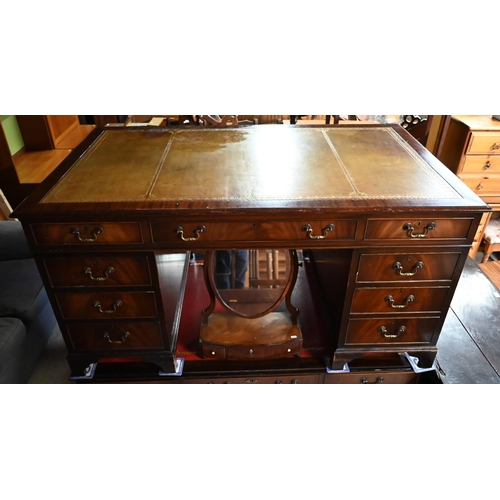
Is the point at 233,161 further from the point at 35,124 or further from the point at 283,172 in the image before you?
the point at 35,124

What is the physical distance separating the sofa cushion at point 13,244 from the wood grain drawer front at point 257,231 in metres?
1.06

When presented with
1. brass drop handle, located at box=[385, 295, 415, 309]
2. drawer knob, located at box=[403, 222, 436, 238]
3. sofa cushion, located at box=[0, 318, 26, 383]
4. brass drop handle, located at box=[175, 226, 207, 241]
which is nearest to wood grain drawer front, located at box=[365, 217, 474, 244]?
drawer knob, located at box=[403, 222, 436, 238]

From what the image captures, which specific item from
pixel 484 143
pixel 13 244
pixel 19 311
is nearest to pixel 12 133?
pixel 13 244

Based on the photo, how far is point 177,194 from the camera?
3.65 ft

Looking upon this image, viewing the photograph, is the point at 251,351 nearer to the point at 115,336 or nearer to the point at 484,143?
the point at 115,336

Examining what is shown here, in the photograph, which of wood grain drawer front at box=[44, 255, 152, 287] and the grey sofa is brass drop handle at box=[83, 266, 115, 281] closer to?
wood grain drawer front at box=[44, 255, 152, 287]

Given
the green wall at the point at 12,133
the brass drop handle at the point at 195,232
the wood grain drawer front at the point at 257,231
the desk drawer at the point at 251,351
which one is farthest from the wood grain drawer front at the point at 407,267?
the green wall at the point at 12,133

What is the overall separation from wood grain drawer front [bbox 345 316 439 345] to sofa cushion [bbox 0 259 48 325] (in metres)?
1.24

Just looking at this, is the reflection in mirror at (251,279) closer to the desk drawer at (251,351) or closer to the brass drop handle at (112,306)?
the desk drawer at (251,351)

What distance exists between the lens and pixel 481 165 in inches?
89.3

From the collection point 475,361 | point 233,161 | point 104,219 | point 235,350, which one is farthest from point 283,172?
point 475,361

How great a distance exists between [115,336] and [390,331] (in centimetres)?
95

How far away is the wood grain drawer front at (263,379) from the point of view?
4.68 feet

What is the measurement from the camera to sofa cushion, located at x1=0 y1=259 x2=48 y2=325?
5.05 ft
